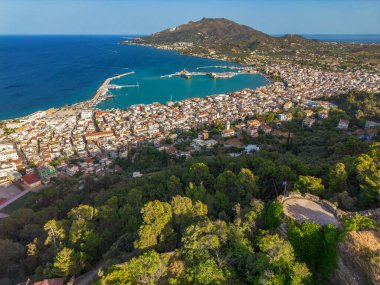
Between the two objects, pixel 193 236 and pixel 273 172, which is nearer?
pixel 193 236

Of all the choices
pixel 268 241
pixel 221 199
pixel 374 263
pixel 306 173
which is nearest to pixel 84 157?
pixel 221 199

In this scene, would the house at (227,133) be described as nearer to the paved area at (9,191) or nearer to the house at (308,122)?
the house at (308,122)

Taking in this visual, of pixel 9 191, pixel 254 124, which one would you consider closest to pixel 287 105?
pixel 254 124

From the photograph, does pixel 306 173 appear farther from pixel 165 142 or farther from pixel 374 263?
pixel 165 142

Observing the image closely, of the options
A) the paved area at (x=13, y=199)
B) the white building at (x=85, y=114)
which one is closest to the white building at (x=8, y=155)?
the paved area at (x=13, y=199)

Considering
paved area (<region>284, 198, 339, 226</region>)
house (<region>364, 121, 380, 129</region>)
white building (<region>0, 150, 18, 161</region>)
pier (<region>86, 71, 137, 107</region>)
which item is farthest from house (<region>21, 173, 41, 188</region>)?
house (<region>364, 121, 380, 129</region>)

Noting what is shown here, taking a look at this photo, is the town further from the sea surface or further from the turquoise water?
the sea surface
